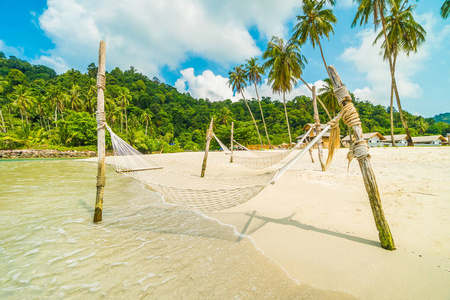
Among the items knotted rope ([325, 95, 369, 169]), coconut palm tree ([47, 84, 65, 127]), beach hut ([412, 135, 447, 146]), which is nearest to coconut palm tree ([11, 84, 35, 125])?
coconut palm tree ([47, 84, 65, 127])

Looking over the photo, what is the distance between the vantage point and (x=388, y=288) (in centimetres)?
136

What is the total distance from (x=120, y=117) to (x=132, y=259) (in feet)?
103

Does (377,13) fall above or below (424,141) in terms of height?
above

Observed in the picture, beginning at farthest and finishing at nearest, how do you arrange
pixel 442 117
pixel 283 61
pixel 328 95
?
1. pixel 442 117
2. pixel 328 95
3. pixel 283 61

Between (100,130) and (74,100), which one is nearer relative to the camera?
(100,130)

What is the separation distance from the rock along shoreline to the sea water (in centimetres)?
1905

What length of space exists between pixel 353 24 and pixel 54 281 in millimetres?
17993

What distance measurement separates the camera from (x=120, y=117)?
28578 mm

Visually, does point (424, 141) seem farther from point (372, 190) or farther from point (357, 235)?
point (372, 190)

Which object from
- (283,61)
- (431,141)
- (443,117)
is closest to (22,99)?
(283,61)

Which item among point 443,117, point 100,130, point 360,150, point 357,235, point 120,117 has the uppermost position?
point 443,117

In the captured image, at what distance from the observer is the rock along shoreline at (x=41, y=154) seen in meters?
16.4

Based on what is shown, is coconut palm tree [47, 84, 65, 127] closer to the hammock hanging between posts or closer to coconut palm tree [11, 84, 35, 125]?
coconut palm tree [11, 84, 35, 125]

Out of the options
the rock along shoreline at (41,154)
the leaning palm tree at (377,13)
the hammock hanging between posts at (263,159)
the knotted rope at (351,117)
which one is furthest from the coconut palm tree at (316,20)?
the rock along shoreline at (41,154)
